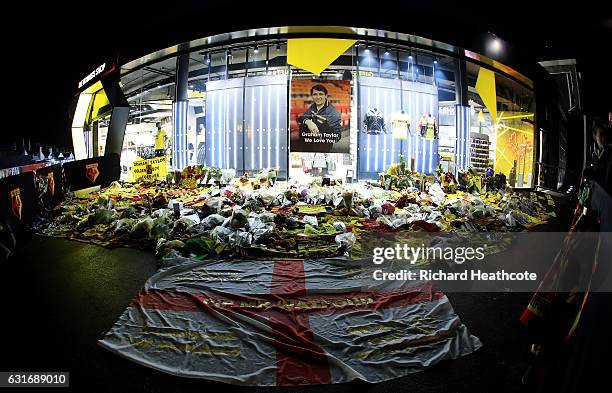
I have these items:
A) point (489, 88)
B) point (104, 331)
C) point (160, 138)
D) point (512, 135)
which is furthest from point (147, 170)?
point (512, 135)

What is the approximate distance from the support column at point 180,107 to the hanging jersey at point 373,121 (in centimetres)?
621

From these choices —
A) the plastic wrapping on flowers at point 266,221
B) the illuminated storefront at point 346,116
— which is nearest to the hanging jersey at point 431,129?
the illuminated storefront at point 346,116

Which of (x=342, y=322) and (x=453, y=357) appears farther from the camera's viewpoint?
(x=342, y=322)

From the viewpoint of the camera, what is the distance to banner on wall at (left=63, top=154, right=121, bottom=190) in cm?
772

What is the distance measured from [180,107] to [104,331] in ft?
34.0

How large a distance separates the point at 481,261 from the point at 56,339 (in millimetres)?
4017

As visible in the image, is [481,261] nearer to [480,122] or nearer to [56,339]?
[56,339]

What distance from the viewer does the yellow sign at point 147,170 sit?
33.5 ft

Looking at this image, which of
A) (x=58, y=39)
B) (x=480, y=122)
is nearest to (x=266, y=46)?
(x=58, y=39)

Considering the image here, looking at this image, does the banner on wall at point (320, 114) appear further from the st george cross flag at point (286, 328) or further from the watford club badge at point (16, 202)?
the st george cross flag at point (286, 328)

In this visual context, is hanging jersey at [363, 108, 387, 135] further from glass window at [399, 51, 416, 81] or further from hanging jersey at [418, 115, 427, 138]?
glass window at [399, 51, 416, 81]

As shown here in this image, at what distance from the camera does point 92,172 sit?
28.9 feet

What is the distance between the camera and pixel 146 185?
995 centimetres

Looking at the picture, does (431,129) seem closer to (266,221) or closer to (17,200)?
(266,221)
